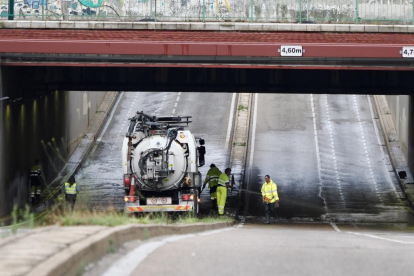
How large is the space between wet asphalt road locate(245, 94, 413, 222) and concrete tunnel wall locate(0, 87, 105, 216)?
8558 millimetres

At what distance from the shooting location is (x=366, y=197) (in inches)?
1214

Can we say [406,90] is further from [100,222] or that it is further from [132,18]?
[100,222]

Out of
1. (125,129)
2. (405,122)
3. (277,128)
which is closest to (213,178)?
(405,122)

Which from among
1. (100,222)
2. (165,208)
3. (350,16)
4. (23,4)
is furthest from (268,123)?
(100,222)

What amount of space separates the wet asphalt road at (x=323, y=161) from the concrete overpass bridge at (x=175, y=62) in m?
3.29

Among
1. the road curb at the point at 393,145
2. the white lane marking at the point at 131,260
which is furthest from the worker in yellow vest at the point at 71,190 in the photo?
the white lane marking at the point at 131,260

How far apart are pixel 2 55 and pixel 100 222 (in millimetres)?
14442

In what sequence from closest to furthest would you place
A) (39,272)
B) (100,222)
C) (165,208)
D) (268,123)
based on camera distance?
(39,272)
(100,222)
(165,208)
(268,123)

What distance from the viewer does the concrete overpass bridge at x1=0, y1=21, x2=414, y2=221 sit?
74.5ft

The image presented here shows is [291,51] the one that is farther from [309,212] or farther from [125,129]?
[125,129]

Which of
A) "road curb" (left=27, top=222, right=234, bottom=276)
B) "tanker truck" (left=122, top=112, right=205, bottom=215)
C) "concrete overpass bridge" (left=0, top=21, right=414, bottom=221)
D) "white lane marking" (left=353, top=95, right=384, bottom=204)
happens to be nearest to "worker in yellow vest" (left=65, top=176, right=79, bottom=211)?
"concrete overpass bridge" (left=0, top=21, right=414, bottom=221)

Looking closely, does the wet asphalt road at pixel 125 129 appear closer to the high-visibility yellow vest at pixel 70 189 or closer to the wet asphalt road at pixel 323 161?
the wet asphalt road at pixel 323 161

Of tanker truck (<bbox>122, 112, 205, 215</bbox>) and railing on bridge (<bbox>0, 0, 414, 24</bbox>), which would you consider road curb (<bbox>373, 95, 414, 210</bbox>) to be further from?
tanker truck (<bbox>122, 112, 205, 215</bbox>)

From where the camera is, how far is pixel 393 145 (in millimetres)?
39344
